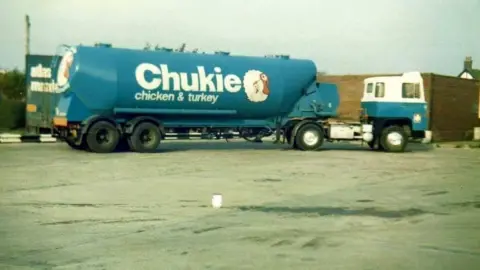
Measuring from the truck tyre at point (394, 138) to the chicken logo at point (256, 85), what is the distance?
5060mm

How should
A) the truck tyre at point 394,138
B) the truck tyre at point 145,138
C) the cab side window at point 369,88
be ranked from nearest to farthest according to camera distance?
the truck tyre at point 145,138
the truck tyre at point 394,138
the cab side window at point 369,88

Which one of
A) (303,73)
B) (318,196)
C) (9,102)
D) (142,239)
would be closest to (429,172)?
(318,196)

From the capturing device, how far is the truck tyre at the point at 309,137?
27656 mm

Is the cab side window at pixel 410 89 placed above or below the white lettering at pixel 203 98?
above

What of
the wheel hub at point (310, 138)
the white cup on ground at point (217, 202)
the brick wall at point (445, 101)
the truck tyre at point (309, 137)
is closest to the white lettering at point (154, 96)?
the truck tyre at point (309, 137)

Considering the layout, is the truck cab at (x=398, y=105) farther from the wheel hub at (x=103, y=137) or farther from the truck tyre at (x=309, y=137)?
the wheel hub at (x=103, y=137)

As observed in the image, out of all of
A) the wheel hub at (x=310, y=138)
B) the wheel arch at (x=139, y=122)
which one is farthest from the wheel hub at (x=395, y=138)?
the wheel arch at (x=139, y=122)

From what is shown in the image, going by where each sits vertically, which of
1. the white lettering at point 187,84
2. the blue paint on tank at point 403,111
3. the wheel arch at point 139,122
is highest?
the white lettering at point 187,84

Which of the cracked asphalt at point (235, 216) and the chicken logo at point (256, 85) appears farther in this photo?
the chicken logo at point (256, 85)

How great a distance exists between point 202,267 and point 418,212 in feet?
18.0

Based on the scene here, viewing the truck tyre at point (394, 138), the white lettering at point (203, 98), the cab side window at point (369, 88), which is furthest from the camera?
the cab side window at point (369, 88)

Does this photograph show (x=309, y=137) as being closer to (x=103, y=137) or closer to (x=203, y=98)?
(x=203, y=98)

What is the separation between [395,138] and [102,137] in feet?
37.5

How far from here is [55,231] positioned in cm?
948
